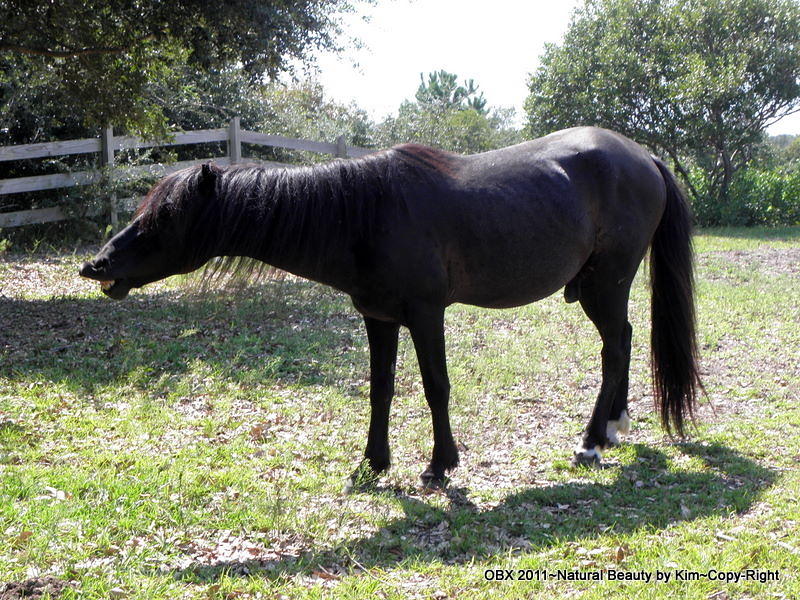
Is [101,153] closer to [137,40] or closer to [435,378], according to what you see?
[137,40]

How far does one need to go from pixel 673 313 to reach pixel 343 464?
2654 millimetres

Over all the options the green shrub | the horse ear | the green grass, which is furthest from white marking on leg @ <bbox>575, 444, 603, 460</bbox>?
the green shrub

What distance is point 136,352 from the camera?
7434 millimetres

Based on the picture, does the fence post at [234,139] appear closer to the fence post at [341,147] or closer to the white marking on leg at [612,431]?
the fence post at [341,147]

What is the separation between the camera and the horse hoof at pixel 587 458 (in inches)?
198

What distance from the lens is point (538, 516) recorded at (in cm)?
420

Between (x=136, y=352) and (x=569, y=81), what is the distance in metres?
18.9

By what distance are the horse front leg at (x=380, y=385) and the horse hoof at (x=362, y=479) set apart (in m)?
0.03

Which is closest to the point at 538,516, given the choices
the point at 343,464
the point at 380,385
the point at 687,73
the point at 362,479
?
the point at 362,479

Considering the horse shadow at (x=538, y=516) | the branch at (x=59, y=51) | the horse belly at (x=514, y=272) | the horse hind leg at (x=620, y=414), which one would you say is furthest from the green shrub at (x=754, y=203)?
the horse shadow at (x=538, y=516)

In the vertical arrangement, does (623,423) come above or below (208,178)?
below

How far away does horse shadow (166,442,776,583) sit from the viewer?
143 inches

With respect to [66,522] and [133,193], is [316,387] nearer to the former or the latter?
[66,522]

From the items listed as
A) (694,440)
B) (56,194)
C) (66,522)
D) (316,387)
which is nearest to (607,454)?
(694,440)
